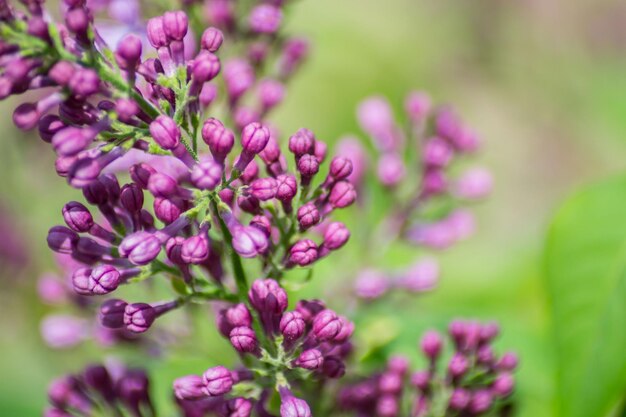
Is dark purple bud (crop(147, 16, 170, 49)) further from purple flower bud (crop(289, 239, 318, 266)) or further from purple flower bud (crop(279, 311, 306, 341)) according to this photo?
purple flower bud (crop(279, 311, 306, 341))

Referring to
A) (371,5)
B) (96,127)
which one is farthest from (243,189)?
(371,5)

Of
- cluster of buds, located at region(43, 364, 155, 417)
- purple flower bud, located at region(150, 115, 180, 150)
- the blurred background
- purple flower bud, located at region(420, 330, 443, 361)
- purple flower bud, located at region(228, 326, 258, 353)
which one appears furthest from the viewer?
the blurred background

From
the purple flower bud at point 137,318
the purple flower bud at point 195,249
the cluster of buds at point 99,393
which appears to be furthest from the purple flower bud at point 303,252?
the cluster of buds at point 99,393

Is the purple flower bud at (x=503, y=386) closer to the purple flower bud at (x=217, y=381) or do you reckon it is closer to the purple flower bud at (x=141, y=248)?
the purple flower bud at (x=217, y=381)

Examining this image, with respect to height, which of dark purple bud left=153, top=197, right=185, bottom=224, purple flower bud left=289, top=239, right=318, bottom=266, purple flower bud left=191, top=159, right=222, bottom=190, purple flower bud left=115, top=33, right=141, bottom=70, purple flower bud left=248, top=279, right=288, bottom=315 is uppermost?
purple flower bud left=115, top=33, right=141, bottom=70

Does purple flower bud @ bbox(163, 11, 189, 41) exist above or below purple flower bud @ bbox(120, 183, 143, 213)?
above

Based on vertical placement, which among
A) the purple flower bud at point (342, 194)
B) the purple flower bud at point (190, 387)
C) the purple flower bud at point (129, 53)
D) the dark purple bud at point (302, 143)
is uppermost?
the purple flower bud at point (129, 53)

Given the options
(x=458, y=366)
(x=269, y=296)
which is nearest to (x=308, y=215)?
(x=269, y=296)

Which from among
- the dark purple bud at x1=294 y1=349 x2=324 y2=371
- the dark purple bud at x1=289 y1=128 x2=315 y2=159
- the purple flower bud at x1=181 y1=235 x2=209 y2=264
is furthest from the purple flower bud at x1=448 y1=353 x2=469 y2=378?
the purple flower bud at x1=181 y1=235 x2=209 y2=264

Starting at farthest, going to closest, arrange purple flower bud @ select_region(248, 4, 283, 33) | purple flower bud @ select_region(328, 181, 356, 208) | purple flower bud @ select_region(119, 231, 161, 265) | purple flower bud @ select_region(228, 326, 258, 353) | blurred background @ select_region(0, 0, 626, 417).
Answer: blurred background @ select_region(0, 0, 626, 417), purple flower bud @ select_region(248, 4, 283, 33), purple flower bud @ select_region(328, 181, 356, 208), purple flower bud @ select_region(228, 326, 258, 353), purple flower bud @ select_region(119, 231, 161, 265)
